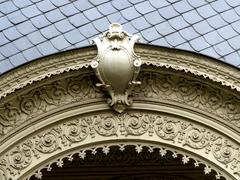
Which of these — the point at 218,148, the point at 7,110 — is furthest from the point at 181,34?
the point at 7,110

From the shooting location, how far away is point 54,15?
38.3ft

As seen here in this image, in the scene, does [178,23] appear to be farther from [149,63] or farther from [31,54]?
[31,54]

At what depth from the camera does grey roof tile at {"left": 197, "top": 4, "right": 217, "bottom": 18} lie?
38.3 ft

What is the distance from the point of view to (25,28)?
37.8ft

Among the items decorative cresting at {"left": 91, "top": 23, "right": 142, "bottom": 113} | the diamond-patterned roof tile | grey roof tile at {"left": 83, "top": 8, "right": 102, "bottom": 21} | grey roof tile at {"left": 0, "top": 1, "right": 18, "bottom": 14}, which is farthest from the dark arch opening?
grey roof tile at {"left": 0, "top": 1, "right": 18, "bottom": 14}

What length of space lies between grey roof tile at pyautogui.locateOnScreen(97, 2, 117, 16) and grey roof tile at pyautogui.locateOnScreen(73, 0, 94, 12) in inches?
5.4

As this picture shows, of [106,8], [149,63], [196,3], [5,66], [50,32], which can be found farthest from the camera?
[196,3]

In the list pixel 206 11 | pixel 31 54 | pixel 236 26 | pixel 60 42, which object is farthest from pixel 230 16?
pixel 31 54

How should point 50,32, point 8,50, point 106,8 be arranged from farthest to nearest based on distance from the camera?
point 106,8, point 50,32, point 8,50

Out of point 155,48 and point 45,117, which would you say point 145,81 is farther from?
point 45,117

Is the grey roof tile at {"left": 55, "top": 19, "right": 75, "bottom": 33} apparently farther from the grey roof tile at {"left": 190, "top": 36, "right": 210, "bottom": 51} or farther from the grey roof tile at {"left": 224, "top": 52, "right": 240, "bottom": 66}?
the grey roof tile at {"left": 224, "top": 52, "right": 240, "bottom": 66}

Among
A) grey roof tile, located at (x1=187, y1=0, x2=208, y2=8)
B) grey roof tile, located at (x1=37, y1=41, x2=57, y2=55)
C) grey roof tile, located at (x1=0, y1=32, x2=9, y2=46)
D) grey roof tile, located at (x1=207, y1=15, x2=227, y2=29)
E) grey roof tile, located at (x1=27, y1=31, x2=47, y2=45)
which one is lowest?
grey roof tile, located at (x1=37, y1=41, x2=57, y2=55)

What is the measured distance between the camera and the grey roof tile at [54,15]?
1162 centimetres

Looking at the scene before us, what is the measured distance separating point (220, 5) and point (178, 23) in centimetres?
67
